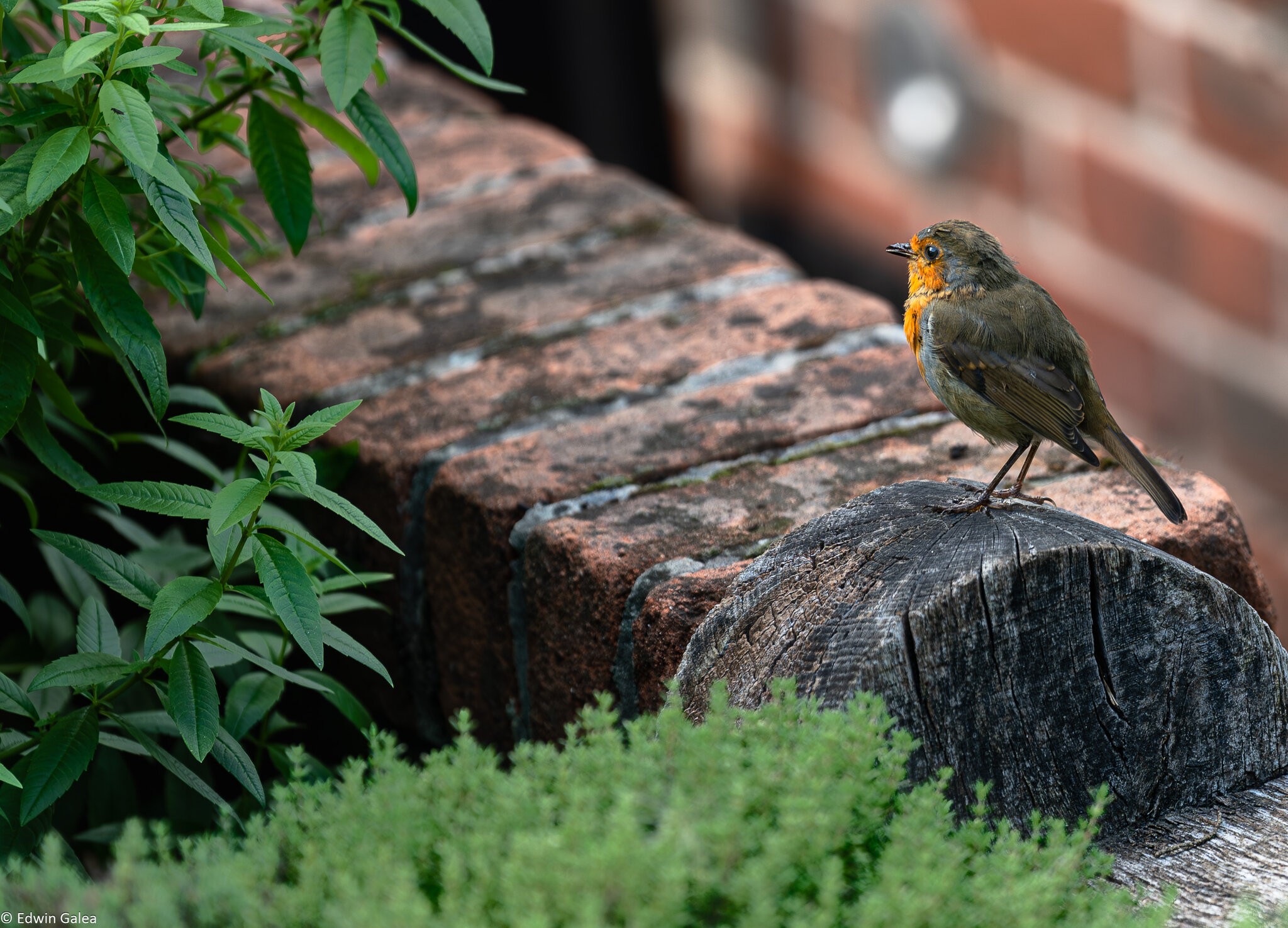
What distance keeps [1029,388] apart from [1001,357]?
0.10 meters

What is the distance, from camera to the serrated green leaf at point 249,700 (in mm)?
1958

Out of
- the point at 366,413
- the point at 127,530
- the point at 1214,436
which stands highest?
the point at 366,413

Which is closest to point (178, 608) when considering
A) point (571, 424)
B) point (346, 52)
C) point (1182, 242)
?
point (346, 52)

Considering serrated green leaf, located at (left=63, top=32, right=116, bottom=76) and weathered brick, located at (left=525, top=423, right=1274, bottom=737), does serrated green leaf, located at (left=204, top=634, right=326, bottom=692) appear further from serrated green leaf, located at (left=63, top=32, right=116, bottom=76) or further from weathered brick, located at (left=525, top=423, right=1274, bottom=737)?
serrated green leaf, located at (left=63, top=32, right=116, bottom=76)

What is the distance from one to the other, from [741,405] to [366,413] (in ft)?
2.13

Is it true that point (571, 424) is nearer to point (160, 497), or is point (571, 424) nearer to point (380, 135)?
point (380, 135)

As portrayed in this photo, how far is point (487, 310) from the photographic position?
276 centimetres

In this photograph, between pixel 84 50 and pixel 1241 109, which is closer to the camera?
pixel 84 50

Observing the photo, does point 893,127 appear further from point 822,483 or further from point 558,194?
point 822,483

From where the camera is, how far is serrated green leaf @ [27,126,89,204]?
1.57 m

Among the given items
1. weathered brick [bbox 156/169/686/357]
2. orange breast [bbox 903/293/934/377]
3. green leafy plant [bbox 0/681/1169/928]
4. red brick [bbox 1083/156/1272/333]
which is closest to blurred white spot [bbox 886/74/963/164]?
red brick [bbox 1083/156/1272/333]

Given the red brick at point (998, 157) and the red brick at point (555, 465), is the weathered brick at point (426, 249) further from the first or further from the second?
the red brick at point (998, 157)

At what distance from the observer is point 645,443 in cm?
230

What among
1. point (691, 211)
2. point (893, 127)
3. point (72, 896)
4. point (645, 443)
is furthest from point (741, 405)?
point (893, 127)
